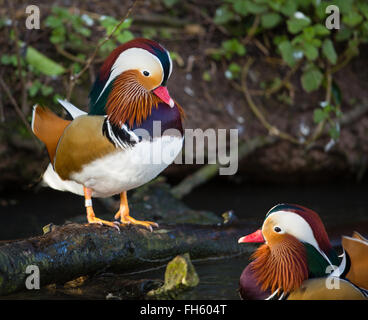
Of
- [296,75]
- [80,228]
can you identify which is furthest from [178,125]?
[296,75]

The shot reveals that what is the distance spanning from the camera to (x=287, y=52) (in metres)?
4.59

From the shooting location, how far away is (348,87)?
5.30 meters

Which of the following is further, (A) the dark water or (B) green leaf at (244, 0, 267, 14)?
(B) green leaf at (244, 0, 267, 14)

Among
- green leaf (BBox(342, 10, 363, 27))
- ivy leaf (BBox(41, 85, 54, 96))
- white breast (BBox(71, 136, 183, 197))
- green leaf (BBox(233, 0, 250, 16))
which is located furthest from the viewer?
green leaf (BBox(233, 0, 250, 16))

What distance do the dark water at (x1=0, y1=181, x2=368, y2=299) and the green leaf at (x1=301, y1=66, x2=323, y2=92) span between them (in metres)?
0.86

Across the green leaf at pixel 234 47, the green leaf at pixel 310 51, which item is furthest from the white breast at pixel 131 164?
the green leaf at pixel 234 47

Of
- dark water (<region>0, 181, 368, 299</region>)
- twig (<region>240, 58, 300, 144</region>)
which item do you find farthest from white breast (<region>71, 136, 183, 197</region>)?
twig (<region>240, 58, 300, 144</region>)

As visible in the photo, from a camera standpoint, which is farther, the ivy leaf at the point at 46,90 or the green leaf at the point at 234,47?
the green leaf at the point at 234,47

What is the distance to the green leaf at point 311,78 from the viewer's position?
4707 mm

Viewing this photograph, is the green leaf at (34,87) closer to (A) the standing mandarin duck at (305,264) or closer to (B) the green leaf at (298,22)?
(B) the green leaf at (298,22)

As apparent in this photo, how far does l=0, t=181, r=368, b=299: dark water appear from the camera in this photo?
13.3ft

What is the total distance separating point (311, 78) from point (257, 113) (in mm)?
507

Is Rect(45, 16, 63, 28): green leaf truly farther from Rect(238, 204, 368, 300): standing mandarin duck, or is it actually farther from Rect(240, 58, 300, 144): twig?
Rect(238, 204, 368, 300): standing mandarin duck

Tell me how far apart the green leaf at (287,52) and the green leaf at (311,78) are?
8.5 inches
